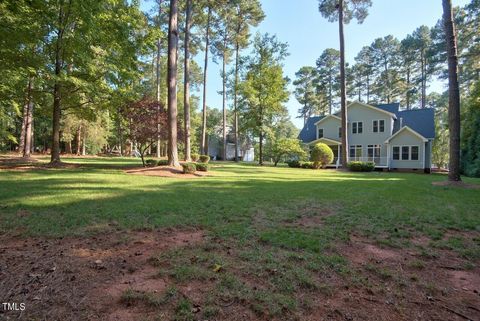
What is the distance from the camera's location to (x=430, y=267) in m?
3.24

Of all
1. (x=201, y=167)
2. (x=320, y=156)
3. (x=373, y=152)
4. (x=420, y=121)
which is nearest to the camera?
(x=201, y=167)

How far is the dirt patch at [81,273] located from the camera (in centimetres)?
220

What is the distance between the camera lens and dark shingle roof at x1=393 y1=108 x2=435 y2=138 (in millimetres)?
24438

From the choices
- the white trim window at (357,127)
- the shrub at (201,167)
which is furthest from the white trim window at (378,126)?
the shrub at (201,167)

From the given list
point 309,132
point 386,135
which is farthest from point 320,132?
point 386,135

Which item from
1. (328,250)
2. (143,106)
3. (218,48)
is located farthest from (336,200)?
(218,48)

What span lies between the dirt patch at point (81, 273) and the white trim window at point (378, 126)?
26.5m

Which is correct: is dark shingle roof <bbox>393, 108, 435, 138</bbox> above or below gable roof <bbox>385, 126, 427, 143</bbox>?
above

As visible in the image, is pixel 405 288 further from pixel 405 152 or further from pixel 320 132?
pixel 320 132

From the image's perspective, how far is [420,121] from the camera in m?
→ 25.6

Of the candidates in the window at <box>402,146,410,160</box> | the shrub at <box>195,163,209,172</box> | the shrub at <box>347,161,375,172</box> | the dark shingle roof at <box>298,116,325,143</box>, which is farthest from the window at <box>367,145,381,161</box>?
the shrub at <box>195,163,209,172</box>

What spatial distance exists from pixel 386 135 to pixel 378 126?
1116mm

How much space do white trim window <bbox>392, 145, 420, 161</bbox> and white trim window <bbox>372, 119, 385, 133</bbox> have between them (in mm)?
2075

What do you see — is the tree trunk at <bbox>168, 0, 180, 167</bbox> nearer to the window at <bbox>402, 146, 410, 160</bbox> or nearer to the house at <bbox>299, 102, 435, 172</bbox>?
the house at <bbox>299, 102, 435, 172</bbox>
